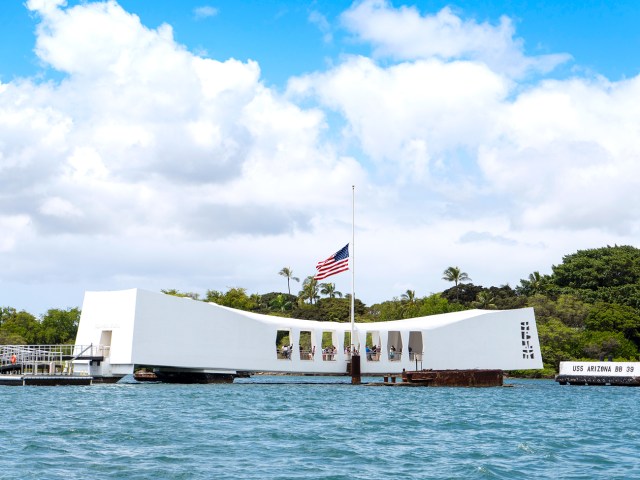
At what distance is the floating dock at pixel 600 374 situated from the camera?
55562mm

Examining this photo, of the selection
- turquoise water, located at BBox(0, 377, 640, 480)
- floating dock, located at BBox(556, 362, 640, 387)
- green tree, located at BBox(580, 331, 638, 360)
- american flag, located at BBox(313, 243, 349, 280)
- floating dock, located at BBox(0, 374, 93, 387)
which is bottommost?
turquoise water, located at BBox(0, 377, 640, 480)

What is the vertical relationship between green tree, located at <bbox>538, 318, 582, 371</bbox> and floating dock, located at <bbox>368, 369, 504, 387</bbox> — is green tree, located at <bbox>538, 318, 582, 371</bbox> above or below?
above

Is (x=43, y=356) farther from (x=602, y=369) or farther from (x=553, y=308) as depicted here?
(x=553, y=308)

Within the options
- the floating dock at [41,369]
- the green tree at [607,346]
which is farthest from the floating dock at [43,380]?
the green tree at [607,346]

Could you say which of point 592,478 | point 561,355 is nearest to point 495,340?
point 561,355

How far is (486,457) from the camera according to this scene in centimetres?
1900

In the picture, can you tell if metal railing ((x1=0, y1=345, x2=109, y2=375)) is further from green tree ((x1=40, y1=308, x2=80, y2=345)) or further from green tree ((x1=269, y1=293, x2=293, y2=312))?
green tree ((x1=269, y1=293, x2=293, y2=312))

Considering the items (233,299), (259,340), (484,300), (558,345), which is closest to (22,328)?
(233,299)

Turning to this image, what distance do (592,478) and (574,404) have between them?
21.1 meters

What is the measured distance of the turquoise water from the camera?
17016 millimetres

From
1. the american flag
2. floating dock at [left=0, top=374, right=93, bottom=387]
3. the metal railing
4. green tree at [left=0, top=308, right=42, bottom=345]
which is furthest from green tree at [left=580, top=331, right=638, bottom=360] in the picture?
green tree at [left=0, top=308, right=42, bottom=345]

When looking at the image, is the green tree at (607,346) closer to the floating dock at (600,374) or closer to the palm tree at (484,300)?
the floating dock at (600,374)

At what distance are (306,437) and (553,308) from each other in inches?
2198

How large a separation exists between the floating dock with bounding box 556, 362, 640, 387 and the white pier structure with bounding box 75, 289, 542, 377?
7.37ft
